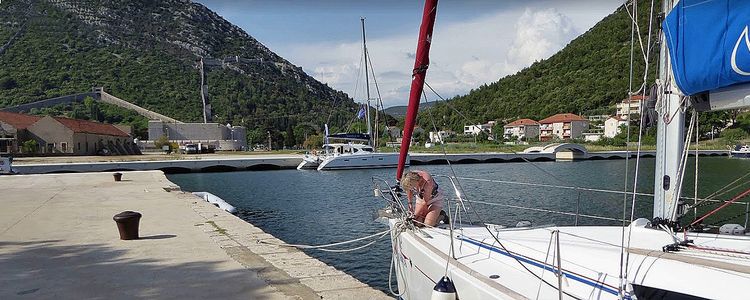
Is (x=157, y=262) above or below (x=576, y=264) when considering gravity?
below

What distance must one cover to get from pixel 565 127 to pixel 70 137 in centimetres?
9656

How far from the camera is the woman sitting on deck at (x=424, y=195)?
710 cm

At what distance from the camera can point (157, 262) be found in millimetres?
8141

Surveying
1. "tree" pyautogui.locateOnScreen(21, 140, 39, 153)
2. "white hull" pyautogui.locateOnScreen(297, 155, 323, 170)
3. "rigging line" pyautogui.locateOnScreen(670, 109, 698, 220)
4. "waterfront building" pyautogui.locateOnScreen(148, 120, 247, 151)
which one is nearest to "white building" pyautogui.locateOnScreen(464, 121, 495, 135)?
"rigging line" pyautogui.locateOnScreen(670, 109, 698, 220)

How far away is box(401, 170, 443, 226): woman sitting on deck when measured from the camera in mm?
7098

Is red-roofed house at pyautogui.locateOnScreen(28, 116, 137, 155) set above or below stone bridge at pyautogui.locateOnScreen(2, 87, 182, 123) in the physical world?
below

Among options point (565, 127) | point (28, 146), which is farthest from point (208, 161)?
point (565, 127)

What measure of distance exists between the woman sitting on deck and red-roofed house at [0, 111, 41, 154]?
6430 centimetres

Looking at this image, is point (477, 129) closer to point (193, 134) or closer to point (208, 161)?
point (208, 161)

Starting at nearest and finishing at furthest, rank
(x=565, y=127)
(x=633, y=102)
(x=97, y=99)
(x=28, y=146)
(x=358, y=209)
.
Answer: (x=633, y=102)
(x=358, y=209)
(x=28, y=146)
(x=97, y=99)
(x=565, y=127)

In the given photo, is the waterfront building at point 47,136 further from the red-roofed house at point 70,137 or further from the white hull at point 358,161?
the white hull at point 358,161

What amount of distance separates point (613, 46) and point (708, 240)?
131 meters

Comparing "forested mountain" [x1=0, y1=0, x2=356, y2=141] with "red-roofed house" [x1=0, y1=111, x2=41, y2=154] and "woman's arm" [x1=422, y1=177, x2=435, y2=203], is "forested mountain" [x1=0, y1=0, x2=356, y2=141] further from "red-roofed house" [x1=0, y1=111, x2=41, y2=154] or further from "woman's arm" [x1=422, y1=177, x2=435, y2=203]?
"woman's arm" [x1=422, y1=177, x2=435, y2=203]

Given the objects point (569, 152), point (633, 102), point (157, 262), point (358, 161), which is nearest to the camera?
point (157, 262)
